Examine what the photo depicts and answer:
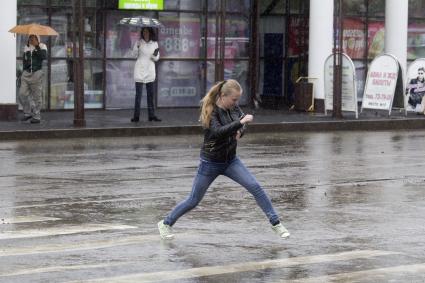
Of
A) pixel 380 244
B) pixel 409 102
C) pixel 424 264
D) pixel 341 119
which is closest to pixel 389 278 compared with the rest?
pixel 424 264

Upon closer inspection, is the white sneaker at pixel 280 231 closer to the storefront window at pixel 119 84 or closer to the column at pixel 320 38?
the storefront window at pixel 119 84

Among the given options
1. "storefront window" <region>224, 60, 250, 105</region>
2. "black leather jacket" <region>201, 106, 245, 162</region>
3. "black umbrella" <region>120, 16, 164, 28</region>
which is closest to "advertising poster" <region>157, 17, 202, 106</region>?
"storefront window" <region>224, 60, 250, 105</region>

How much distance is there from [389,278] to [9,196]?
6.61 meters

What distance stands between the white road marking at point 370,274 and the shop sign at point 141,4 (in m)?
19.7

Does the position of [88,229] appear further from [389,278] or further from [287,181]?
[287,181]

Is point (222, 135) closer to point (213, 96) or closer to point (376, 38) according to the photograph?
point (213, 96)

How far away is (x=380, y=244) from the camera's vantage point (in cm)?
1128

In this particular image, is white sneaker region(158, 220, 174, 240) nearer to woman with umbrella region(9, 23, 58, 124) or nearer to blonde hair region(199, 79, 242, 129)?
blonde hair region(199, 79, 242, 129)

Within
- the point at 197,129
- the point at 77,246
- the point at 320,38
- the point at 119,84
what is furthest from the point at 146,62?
the point at 77,246

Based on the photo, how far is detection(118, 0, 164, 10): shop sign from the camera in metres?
28.9

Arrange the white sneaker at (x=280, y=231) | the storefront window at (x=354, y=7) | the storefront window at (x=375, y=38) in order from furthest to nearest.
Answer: the storefront window at (x=375, y=38), the storefront window at (x=354, y=7), the white sneaker at (x=280, y=231)

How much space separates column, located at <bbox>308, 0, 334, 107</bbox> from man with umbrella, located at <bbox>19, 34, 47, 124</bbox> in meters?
7.79

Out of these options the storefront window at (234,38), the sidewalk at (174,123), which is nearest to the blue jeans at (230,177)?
the sidewalk at (174,123)

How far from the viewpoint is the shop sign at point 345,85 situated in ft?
94.8
